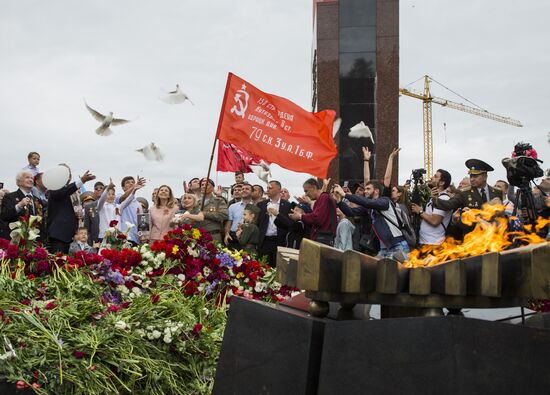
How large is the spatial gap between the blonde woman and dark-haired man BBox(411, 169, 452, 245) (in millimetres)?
3178

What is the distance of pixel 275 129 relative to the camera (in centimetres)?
880

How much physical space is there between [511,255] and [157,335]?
7.79 ft

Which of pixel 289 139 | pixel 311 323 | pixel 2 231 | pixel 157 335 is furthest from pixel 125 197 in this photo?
pixel 311 323

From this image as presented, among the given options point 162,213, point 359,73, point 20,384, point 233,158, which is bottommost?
point 20,384

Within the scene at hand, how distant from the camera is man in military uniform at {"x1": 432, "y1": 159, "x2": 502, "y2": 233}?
283 inches

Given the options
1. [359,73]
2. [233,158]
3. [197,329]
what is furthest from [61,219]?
[359,73]

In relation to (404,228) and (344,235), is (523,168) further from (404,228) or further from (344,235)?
(344,235)

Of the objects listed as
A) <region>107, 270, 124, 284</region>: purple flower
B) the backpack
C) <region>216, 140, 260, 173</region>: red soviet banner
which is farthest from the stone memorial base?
<region>216, 140, 260, 173</region>: red soviet banner

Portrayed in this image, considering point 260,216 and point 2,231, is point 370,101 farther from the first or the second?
point 2,231

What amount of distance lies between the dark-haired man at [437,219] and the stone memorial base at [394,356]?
519cm

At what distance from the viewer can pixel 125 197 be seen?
9.38 m

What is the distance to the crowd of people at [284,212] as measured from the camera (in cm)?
724

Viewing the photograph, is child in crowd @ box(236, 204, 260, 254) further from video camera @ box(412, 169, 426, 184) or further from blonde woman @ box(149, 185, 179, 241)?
video camera @ box(412, 169, 426, 184)

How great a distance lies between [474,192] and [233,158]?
462cm
